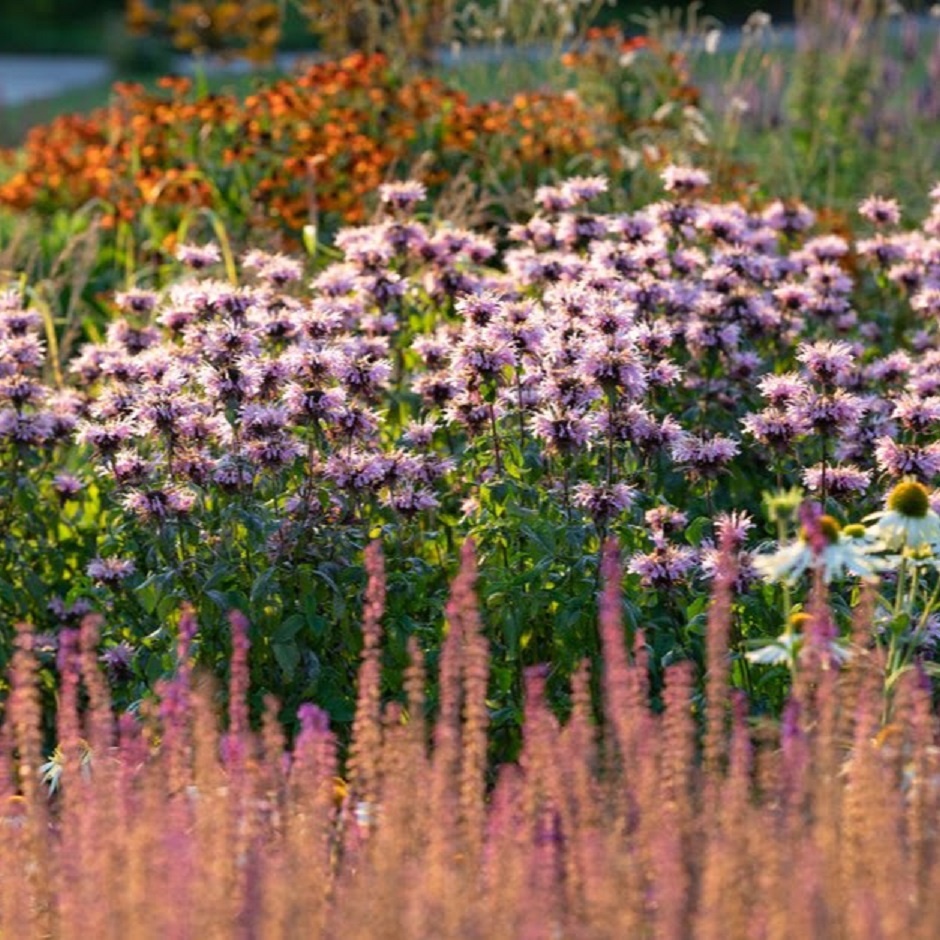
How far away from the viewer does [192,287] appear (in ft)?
15.9

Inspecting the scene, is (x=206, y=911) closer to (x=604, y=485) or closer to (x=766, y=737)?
(x=766, y=737)

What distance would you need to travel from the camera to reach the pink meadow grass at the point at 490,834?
2.36m

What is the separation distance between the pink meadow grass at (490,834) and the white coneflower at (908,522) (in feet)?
0.99

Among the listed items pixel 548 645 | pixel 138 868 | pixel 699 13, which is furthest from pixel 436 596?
pixel 699 13

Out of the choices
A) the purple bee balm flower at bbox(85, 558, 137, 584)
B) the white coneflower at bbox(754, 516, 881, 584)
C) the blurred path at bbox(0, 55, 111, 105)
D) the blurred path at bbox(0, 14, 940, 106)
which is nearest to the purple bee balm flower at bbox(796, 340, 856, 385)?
the white coneflower at bbox(754, 516, 881, 584)

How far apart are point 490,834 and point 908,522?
3.87 ft

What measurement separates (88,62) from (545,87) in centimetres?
1589

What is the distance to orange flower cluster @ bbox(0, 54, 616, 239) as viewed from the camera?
8.15 m

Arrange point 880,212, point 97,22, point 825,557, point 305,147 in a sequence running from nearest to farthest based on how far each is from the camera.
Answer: point 825,557 → point 880,212 → point 305,147 → point 97,22

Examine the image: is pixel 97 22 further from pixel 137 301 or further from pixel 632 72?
pixel 137 301

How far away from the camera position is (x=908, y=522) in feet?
11.6

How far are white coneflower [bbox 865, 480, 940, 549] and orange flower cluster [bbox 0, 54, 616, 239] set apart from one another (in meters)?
4.56

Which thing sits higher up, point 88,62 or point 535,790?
point 535,790

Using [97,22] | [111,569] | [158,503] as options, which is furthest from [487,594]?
[97,22]
